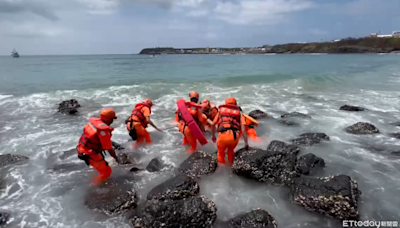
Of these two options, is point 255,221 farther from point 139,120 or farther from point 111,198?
point 139,120

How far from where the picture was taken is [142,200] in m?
6.86

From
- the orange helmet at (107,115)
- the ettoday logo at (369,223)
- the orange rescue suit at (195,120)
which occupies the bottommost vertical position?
the ettoday logo at (369,223)

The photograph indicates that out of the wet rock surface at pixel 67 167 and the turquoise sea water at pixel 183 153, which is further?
the wet rock surface at pixel 67 167

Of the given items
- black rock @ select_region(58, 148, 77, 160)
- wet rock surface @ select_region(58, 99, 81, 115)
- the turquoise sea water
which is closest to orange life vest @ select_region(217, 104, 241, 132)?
the turquoise sea water

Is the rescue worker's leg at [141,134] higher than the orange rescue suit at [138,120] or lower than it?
lower

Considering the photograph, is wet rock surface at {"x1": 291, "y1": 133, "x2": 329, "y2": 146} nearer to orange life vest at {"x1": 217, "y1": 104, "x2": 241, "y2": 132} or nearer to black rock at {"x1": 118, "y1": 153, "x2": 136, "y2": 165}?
orange life vest at {"x1": 217, "y1": 104, "x2": 241, "y2": 132}

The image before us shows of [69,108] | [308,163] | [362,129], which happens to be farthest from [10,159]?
[362,129]

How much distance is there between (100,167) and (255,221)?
437 cm

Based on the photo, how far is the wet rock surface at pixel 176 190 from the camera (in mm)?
6461

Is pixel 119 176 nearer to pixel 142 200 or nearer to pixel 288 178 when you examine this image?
pixel 142 200

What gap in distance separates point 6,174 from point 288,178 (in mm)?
8332

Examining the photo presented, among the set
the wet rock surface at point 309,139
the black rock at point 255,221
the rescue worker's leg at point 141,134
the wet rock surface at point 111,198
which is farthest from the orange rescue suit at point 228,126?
the wet rock surface at point 309,139

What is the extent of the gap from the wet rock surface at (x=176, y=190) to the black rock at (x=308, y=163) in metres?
3.17

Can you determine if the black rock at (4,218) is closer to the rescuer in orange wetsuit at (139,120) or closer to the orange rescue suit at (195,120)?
the rescuer in orange wetsuit at (139,120)
